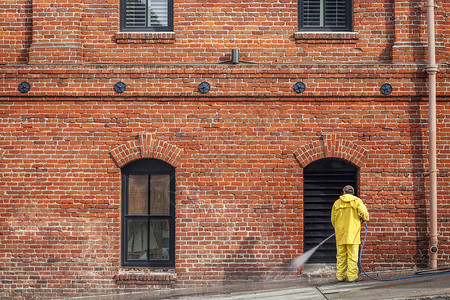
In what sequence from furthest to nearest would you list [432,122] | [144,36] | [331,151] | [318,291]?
[144,36], [331,151], [432,122], [318,291]

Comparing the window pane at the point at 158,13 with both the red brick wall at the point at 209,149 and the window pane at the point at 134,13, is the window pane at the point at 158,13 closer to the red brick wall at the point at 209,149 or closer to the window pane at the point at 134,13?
the window pane at the point at 134,13

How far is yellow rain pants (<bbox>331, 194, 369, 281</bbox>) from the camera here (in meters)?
9.94

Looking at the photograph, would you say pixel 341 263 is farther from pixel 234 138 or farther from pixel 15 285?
pixel 15 285

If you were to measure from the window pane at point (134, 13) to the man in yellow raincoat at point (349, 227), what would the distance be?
4.72 meters

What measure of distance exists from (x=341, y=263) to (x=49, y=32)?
635 centimetres

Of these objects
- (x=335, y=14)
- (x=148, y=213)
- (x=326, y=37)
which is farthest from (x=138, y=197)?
(x=335, y=14)

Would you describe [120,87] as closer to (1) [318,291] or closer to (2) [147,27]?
(2) [147,27]

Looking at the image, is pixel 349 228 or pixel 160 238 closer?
pixel 349 228

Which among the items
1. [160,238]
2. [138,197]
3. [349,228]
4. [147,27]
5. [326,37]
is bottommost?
[160,238]

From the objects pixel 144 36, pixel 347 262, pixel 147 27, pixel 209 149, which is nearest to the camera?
pixel 347 262

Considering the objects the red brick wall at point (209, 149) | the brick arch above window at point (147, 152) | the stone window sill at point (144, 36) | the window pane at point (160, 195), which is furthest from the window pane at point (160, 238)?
the stone window sill at point (144, 36)

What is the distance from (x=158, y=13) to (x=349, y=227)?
5.06 meters

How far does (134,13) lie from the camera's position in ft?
37.5

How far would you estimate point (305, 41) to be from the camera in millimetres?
11203
